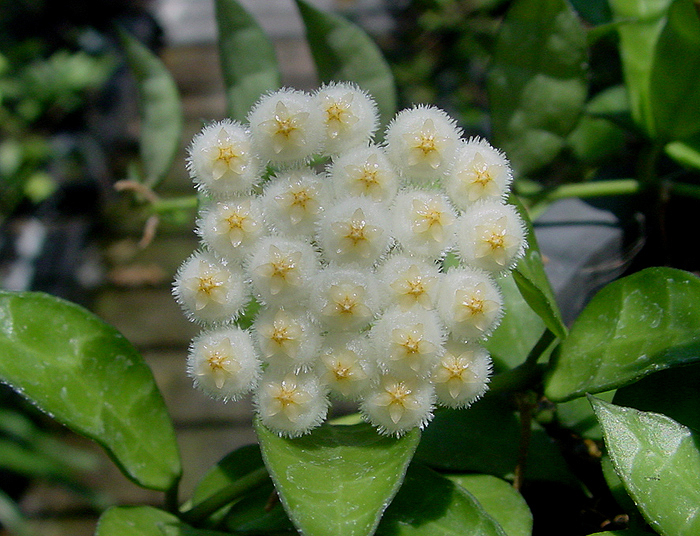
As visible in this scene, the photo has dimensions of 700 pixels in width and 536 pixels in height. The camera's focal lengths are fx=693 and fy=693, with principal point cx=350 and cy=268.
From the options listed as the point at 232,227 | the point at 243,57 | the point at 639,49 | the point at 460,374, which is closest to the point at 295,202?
the point at 232,227

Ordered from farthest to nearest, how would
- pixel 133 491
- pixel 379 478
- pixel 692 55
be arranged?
pixel 133 491 → pixel 692 55 → pixel 379 478

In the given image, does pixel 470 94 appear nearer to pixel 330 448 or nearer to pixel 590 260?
pixel 590 260

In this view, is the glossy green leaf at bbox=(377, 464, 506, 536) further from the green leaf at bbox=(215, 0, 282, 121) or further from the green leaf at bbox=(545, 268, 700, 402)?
the green leaf at bbox=(215, 0, 282, 121)

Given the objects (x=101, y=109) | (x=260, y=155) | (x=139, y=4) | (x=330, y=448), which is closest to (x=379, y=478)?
(x=330, y=448)

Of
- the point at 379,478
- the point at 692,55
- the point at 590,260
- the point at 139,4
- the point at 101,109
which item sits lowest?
the point at 101,109

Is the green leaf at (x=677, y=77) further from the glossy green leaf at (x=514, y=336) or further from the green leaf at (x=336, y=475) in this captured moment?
the green leaf at (x=336, y=475)

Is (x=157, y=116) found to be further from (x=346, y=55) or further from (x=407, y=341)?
(x=407, y=341)
